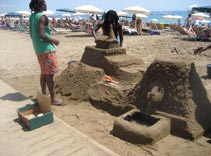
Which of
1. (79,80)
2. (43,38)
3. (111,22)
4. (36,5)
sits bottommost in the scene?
(79,80)

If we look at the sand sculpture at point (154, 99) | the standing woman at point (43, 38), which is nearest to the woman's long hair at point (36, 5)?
the standing woman at point (43, 38)

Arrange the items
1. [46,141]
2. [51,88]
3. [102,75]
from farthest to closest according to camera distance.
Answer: [102,75], [51,88], [46,141]

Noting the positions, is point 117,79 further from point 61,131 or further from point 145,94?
point 61,131

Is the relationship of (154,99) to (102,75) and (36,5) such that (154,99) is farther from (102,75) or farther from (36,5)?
(36,5)

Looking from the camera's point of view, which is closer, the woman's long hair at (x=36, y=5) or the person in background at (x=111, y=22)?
the woman's long hair at (x=36, y=5)

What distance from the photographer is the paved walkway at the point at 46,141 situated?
114 inches

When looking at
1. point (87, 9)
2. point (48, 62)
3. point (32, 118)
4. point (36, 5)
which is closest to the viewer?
point (32, 118)

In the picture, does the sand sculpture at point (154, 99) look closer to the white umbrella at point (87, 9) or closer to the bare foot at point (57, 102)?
the bare foot at point (57, 102)

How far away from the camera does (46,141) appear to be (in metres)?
3.13

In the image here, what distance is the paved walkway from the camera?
2.88 metres

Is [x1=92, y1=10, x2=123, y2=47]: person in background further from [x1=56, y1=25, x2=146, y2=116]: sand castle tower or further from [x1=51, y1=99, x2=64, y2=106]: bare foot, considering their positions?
[x1=51, y1=99, x2=64, y2=106]: bare foot

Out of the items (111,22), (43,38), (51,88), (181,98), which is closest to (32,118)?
(51,88)

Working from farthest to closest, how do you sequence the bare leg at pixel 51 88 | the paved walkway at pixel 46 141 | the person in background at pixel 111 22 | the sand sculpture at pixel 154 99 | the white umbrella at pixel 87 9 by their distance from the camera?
1. the white umbrella at pixel 87 9
2. the person in background at pixel 111 22
3. the bare leg at pixel 51 88
4. the sand sculpture at pixel 154 99
5. the paved walkway at pixel 46 141

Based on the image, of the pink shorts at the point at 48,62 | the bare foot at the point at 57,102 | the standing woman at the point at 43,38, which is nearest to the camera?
the standing woman at the point at 43,38
